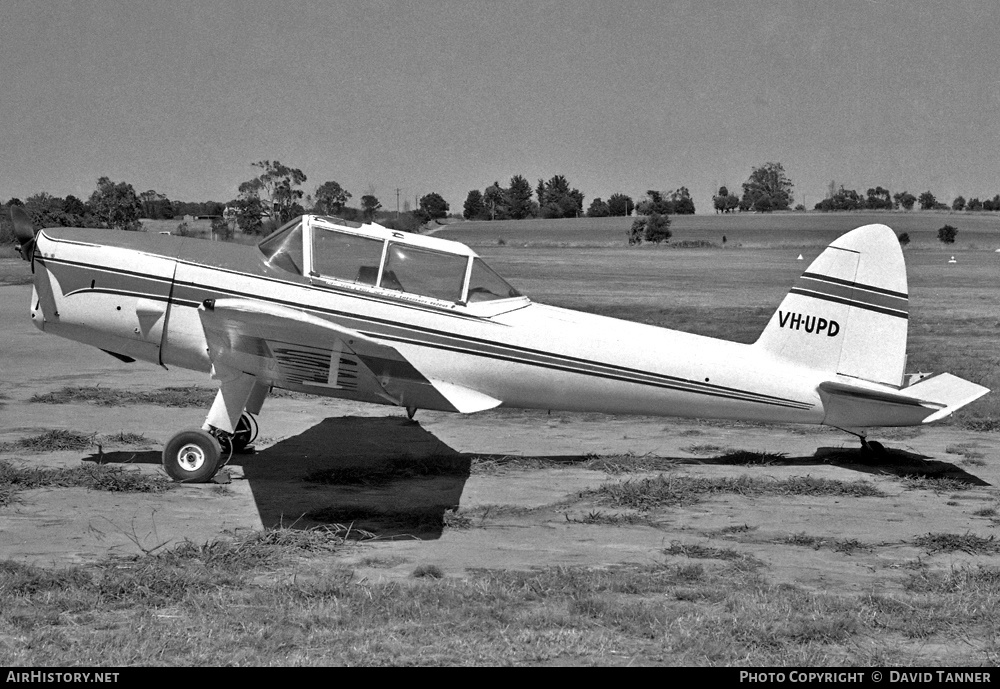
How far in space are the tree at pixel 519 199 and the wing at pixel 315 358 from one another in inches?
4845

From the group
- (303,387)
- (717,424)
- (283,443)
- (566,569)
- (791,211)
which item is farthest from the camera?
(791,211)

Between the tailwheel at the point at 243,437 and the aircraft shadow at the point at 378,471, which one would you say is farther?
the tailwheel at the point at 243,437

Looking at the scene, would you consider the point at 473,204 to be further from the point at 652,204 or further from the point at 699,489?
the point at 699,489

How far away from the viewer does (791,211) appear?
134 meters

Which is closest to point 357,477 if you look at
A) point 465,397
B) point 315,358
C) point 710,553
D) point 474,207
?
point 465,397

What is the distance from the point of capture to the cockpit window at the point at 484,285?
8.88 m

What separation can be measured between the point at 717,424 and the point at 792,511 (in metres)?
3.86

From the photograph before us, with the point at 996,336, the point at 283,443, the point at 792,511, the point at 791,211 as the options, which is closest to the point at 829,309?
the point at 792,511

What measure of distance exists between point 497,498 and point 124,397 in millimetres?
6308

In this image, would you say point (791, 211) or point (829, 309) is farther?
point (791, 211)

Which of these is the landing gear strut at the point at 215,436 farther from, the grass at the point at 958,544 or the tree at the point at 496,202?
the tree at the point at 496,202

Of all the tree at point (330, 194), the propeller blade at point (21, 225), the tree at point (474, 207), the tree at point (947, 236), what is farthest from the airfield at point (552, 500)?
the tree at point (474, 207)

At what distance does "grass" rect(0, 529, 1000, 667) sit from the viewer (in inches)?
198

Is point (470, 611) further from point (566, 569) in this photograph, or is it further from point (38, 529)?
point (38, 529)
